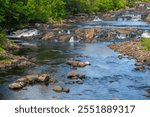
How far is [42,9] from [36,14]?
563 centimetres

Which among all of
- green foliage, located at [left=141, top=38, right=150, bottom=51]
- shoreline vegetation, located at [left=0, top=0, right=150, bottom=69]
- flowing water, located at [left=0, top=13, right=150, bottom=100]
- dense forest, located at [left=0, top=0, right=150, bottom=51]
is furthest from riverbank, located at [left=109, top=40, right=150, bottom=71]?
dense forest, located at [left=0, top=0, right=150, bottom=51]

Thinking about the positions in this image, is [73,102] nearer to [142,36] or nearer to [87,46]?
[87,46]

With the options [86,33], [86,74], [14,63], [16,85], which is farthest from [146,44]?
[16,85]

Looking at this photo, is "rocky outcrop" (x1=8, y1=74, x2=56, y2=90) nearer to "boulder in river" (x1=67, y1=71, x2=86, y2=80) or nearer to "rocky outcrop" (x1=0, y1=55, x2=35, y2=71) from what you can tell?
"boulder in river" (x1=67, y1=71, x2=86, y2=80)

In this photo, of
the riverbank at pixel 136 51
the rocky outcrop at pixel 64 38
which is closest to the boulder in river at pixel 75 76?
the riverbank at pixel 136 51

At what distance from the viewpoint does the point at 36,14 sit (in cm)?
8150

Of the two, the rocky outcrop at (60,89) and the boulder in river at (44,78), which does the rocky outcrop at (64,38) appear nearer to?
the boulder in river at (44,78)

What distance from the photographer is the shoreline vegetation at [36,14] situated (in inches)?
1858

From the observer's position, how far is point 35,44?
60312 mm

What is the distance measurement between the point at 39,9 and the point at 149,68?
45879mm

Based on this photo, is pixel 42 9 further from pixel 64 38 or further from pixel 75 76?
pixel 75 76

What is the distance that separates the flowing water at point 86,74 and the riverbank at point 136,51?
0.98 m

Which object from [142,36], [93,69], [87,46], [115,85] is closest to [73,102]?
[115,85]

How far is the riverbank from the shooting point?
1793 inches
